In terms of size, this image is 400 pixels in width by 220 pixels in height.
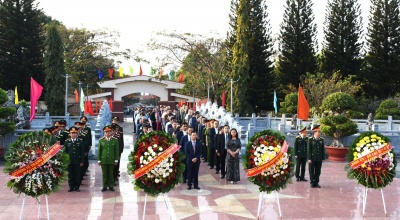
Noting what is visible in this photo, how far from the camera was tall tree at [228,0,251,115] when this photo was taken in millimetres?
28703

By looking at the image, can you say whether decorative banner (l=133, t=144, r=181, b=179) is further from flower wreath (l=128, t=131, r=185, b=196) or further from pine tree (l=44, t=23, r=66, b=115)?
pine tree (l=44, t=23, r=66, b=115)

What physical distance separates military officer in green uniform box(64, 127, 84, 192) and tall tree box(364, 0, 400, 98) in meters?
25.9

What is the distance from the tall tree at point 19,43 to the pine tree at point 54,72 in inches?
82.6

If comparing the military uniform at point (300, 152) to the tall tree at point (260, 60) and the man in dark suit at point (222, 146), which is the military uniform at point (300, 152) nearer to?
the man in dark suit at point (222, 146)

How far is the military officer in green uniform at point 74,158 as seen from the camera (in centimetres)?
823

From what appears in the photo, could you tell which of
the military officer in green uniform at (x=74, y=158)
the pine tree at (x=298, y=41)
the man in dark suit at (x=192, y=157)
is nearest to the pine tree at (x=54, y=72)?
the pine tree at (x=298, y=41)

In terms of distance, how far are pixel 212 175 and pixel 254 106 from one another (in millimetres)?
21891

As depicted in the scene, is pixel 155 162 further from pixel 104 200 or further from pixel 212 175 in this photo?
pixel 212 175

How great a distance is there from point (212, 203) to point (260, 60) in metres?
24.8

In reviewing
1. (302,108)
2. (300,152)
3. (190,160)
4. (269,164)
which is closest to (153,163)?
(269,164)

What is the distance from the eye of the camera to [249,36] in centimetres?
3122

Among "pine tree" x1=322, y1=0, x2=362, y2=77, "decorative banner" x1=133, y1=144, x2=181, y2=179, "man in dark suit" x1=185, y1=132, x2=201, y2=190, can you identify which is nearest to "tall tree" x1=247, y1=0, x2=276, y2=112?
"pine tree" x1=322, y1=0, x2=362, y2=77

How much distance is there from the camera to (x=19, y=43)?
29.2 meters

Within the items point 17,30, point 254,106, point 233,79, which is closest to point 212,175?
point 233,79
